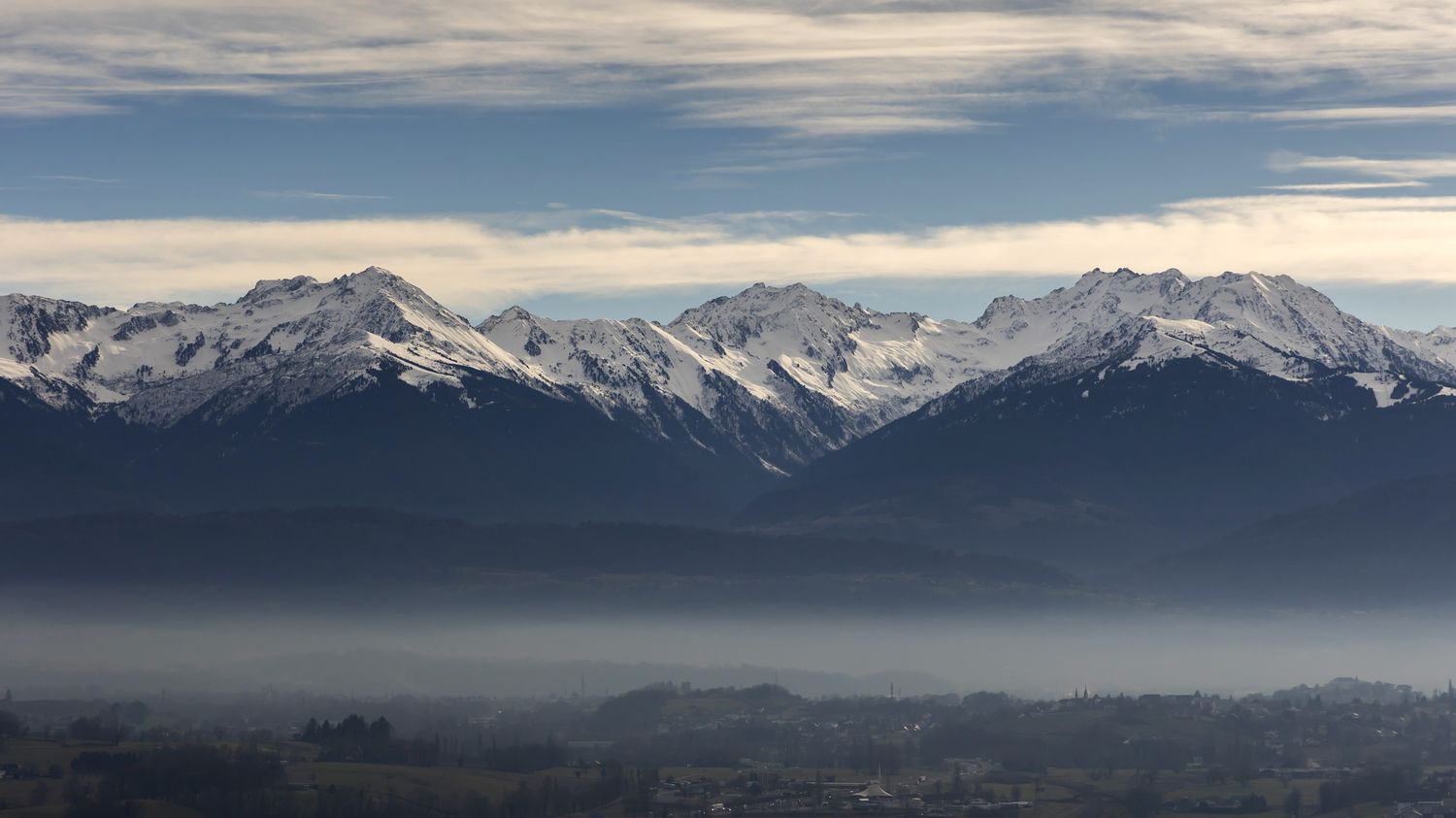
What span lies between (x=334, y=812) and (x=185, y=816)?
1090 cm

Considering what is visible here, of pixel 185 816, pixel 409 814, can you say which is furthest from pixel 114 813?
pixel 409 814

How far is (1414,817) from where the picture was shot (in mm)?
199625

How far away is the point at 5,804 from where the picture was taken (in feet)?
626

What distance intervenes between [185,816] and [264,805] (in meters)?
6.03

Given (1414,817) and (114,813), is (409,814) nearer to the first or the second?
(114,813)

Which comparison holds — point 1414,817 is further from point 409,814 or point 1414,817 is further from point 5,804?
point 5,804

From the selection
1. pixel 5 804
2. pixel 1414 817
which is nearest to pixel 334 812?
pixel 5 804

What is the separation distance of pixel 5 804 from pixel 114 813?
793cm

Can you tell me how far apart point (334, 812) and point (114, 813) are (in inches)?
636

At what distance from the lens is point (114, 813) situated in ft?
625

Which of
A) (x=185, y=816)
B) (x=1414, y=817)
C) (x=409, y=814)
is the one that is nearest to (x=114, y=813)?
(x=185, y=816)

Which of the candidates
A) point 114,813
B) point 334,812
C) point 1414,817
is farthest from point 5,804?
point 1414,817

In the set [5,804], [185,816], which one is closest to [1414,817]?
[185,816]

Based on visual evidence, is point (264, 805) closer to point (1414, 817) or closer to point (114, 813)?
point (114, 813)
